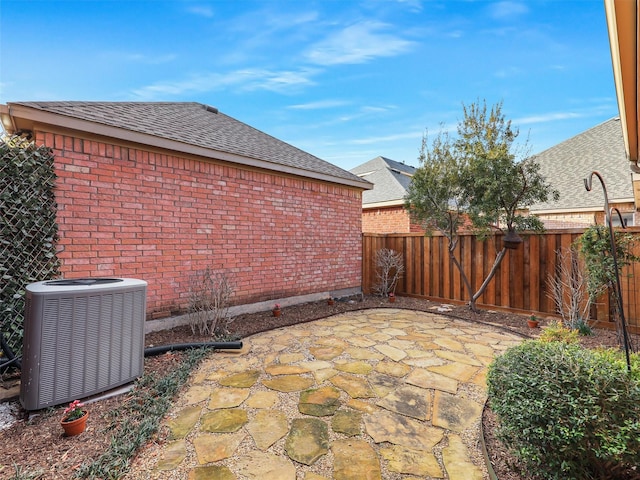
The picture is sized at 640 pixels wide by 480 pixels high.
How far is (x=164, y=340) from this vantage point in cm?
415

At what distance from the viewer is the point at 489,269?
624cm

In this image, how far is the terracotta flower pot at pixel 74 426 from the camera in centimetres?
210

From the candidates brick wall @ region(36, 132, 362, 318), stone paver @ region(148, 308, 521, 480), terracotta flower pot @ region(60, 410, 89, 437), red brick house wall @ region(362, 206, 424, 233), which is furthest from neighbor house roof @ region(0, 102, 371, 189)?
terracotta flower pot @ region(60, 410, 89, 437)

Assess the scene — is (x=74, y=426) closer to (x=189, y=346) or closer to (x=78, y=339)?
(x=78, y=339)

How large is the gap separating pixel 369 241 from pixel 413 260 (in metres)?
1.26

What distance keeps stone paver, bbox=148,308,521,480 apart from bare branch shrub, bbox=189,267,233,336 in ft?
2.40

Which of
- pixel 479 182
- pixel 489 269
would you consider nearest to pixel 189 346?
pixel 479 182

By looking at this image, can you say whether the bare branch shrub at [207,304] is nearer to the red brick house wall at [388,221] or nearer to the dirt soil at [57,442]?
the dirt soil at [57,442]

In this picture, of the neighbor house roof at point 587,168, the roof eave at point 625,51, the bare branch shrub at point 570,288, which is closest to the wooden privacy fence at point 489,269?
the bare branch shrub at point 570,288

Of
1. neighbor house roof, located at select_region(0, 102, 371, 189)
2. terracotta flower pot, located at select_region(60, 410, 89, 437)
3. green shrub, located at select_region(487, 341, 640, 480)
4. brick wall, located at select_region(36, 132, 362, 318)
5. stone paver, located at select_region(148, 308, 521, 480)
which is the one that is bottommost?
stone paver, located at select_region(148, 308, 521, 480)

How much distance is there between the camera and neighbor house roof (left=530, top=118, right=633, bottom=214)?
33.4 feet

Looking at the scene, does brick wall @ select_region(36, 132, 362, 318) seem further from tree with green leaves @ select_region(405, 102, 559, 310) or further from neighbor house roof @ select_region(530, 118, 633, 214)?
neighbor house roof @ select_region(530, 118, 633, 214)

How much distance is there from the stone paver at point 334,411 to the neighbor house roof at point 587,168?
9448 mm

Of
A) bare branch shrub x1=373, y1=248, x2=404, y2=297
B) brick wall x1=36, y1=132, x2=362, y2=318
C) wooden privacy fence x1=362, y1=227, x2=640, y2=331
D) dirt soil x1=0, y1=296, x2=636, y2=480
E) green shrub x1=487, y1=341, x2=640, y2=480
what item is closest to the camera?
green shrub x1=487, y1=341, x2=640, y2=480
